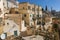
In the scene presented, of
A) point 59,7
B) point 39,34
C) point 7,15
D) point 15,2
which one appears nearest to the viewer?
point 7,15

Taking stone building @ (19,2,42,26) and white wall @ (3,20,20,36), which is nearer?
white wall @ (3,20,20,36)

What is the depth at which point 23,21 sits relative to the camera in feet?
6.06

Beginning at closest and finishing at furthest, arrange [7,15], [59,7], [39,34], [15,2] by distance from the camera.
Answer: [7,15]
[15,2]
[39,34]
[59,7]

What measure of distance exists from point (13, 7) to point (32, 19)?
365mm

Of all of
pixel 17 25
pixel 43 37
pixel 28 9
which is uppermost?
pixel 28 9

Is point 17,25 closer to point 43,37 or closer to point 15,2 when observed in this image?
point 15,2

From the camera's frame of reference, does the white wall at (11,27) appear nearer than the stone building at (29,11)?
Yes

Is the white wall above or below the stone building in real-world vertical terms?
below

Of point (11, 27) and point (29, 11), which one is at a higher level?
point (29, 11)

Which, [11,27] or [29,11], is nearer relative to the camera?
[11,27]

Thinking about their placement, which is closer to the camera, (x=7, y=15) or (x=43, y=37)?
(x=7, y=15)

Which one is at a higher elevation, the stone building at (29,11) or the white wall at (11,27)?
the stone building at (29,11)

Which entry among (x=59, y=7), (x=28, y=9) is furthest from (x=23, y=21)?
(x=59, y=7)

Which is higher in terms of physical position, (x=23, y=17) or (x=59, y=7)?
(x=59, y=7)
